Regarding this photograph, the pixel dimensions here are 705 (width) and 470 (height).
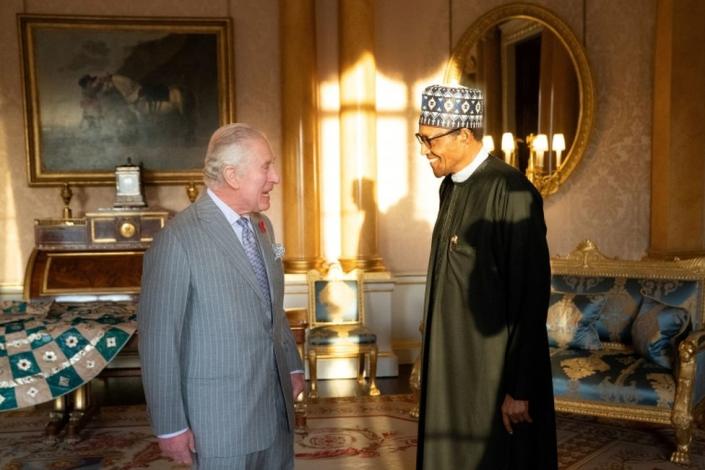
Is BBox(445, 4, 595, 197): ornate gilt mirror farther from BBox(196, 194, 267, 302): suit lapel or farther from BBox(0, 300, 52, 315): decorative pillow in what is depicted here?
BBox(196, 194, 267, 302): suit lapel

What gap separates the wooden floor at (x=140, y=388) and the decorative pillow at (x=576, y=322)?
1.44m

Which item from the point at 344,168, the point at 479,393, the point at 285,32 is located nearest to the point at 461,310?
the point at 479,393

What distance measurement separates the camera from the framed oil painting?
6.02m

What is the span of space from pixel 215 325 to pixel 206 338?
0.04 m

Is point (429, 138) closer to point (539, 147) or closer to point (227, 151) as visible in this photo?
point (227, 151)

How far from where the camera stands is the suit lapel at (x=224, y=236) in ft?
6.37

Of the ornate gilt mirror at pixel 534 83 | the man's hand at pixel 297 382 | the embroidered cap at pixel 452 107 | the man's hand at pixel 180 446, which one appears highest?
the ornate gilt mirror at pixel 534 83

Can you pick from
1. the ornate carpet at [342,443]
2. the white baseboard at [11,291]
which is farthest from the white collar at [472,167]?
the white baseboard at [11,291]

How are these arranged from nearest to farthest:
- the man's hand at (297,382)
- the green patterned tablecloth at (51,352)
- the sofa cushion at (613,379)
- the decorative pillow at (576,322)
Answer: the man's hand at (297,382)
the green patterned tablecloth at (51,352)
the sofa cushion at (613,379)
the decorative pillow at (576,322)

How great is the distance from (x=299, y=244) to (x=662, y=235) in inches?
133

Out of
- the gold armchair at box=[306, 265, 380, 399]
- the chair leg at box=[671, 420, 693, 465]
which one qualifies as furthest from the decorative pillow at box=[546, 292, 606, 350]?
the gold armchair at box=[306, 265, 380, 399]

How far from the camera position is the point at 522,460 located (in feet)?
7.90

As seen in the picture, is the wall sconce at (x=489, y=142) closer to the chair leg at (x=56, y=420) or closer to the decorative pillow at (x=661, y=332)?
the decorative pillow at (x=661, y=332)

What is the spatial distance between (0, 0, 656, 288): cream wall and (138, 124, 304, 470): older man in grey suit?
4.32 m
